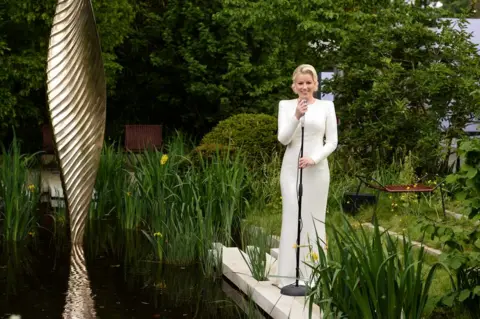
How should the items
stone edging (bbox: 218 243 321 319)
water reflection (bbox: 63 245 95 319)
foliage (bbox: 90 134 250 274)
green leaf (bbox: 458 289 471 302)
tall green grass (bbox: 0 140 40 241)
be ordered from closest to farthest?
green leaf (bbox: 458 289 471 302), stone edging (bbox: 218 243 321 319), water reflection (bbox: 63 245 95 319), foliage (bbox: 90 134 250 274), tall green grass (bbox: 0 140 40 241)

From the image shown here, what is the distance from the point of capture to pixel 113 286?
6.18 metres

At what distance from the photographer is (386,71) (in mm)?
10594

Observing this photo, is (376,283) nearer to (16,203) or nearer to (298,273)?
(298,273)

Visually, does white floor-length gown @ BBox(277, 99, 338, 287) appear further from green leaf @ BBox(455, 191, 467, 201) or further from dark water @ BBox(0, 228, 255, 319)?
green leaf @ BBox(455, 191, 467, 201)

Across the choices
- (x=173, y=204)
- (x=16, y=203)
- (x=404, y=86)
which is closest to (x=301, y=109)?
(x=173, y=204)

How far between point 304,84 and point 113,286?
2.04m

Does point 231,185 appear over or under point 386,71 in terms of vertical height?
under

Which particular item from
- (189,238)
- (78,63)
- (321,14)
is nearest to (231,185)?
(189,238)

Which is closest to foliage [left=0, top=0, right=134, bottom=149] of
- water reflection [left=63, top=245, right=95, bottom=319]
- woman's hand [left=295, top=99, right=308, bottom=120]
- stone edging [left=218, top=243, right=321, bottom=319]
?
water reflection [left=63, top=245, right=95, bottom=319]

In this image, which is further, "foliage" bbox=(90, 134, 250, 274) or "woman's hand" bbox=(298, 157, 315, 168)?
"foliage" bbox=(90, 134, 250, 274)

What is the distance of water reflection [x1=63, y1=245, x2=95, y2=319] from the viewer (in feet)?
17.7

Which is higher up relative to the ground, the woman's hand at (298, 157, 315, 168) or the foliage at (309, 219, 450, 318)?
the woman's hand at (298, 157, 315, 168)

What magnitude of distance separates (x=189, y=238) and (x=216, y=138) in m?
4.09

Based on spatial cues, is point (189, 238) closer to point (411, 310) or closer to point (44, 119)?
point (411, 310)
